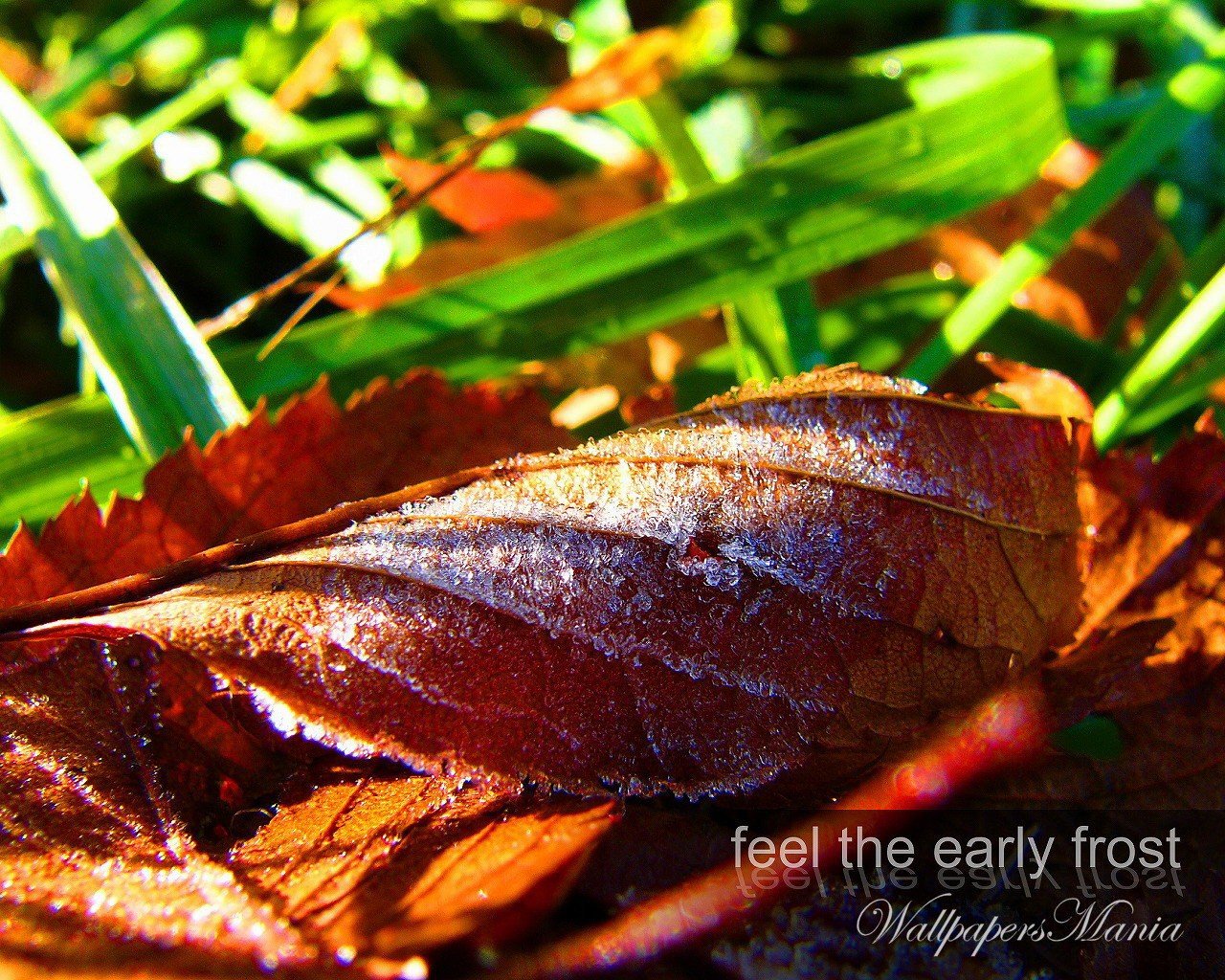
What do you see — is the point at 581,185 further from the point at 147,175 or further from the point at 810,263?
the point at 147,175

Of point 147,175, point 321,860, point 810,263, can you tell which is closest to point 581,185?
point 810,263

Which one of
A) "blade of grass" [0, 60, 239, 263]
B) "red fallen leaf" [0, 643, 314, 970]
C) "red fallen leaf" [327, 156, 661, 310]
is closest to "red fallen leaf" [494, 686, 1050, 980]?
"red fallen leaf" [0, 643, 314, 970]

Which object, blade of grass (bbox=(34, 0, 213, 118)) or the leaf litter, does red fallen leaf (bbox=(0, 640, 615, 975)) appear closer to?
the leaf litter

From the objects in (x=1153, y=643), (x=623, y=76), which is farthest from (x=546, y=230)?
(x=1153, y=643)

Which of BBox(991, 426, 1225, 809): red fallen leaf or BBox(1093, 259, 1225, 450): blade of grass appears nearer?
BBox(991, 426, 1225, 809): red fallen leaf

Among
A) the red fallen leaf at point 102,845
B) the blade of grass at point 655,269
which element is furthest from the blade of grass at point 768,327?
the red fallen leaf at point 102,845

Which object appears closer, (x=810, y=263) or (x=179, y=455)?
(x=179, y=455)
